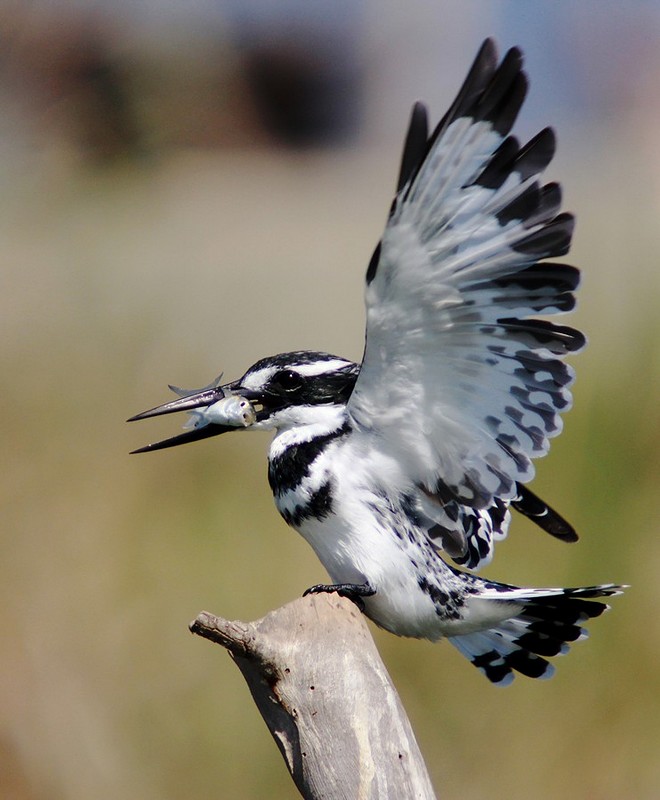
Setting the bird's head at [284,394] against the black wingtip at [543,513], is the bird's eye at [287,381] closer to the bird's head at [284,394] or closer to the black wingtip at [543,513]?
the bird's head at [284,394]

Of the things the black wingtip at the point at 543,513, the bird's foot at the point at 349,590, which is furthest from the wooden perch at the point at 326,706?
the black wingtip at the point at 543,513

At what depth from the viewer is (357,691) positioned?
50.4 inches

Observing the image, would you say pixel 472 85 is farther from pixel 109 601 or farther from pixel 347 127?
pixel 347 127

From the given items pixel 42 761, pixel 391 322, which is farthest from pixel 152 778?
pixel 391 322

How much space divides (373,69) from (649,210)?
4.36 feet

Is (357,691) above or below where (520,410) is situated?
below

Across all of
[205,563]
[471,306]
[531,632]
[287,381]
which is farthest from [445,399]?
[205,563]

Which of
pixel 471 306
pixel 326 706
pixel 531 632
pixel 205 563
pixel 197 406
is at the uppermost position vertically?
pixel 471 306

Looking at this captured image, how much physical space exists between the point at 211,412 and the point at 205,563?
1278 mm

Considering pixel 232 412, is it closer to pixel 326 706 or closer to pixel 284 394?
pixel 284 394

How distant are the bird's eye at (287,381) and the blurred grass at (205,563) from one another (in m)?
1.27

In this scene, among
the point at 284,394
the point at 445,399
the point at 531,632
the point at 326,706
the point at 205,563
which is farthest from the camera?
the point at 205,563

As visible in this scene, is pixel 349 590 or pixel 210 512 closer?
pixel 349 590

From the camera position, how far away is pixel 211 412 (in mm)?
1555
